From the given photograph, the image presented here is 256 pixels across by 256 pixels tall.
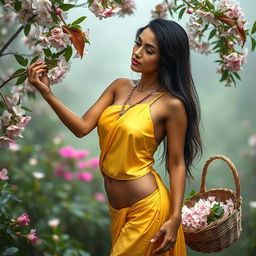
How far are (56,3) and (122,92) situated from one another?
45 centimetres

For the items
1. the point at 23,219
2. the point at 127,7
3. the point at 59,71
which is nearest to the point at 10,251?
the point at 23,219

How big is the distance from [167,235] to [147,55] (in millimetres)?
666

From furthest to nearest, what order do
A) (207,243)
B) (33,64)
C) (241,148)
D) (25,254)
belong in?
(241,148) < (25,254) < (207,243) < (33,64)

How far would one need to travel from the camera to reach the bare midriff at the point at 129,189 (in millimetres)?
2168

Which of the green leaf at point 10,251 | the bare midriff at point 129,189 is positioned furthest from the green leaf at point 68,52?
the green leaf at point 10,251

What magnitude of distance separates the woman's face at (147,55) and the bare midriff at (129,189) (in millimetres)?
404

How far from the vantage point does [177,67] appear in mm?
2217

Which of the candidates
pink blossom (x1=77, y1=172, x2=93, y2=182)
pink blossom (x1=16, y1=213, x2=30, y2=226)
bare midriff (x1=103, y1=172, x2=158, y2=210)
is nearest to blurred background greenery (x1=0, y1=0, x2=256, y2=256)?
pink blossom (x1=77, y1=172, x2=93, y2=182)

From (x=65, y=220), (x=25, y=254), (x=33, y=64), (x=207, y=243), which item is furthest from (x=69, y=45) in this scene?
(x=65, y=220)

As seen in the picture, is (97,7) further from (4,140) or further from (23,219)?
(23,219)

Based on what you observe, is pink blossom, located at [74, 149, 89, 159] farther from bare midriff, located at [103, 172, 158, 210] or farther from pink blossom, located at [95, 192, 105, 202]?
bare midriff, located at [103, 172, 158, 210]

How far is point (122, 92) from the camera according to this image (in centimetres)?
233

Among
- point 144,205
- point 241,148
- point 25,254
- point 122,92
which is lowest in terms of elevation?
point 241,148

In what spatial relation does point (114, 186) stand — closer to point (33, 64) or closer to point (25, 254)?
point (33, 64)
